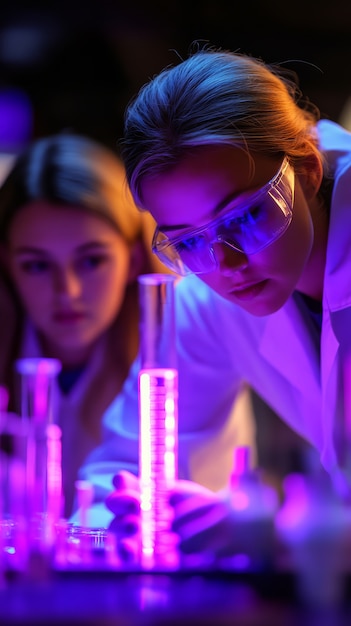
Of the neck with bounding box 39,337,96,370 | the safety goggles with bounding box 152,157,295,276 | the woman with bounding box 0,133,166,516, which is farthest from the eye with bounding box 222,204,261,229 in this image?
the neck with bounding box 39,337,96,370

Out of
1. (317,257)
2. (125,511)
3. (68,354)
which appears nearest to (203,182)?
(317,257)

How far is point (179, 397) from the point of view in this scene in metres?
1.73

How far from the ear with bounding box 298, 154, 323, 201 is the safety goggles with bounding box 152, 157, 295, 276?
7cm

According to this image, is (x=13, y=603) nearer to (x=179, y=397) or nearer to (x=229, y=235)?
(x=229, y=235)

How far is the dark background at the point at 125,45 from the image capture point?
210 centimetres

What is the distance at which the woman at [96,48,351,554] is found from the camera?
3.92 ft

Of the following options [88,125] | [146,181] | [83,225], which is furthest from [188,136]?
[88,125]

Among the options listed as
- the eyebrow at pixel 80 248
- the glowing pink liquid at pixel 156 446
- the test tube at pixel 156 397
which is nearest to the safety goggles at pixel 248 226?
the test tube at pixel 156 397

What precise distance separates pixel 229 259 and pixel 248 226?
2.3 inches

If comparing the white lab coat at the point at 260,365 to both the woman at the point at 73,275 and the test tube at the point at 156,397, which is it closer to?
the test tube at the point at 156,397

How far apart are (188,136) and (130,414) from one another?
717mm

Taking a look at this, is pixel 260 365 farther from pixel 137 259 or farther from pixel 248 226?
pixel 137 259

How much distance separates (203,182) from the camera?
1.19m

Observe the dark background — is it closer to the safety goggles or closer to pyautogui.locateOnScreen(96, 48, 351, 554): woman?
pyautogui.locateOnScreen(96, 48, 351, 554): woman
